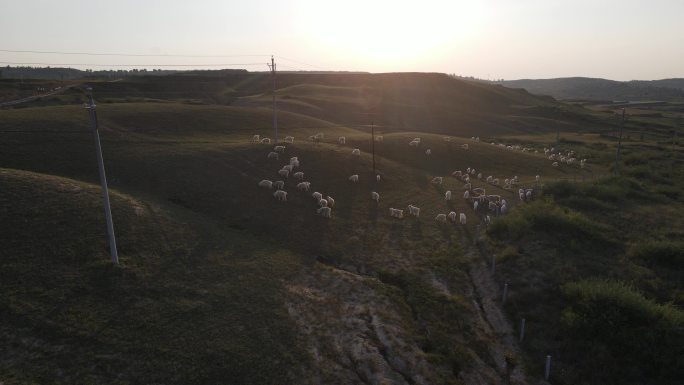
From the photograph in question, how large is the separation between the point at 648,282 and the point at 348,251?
676 inches

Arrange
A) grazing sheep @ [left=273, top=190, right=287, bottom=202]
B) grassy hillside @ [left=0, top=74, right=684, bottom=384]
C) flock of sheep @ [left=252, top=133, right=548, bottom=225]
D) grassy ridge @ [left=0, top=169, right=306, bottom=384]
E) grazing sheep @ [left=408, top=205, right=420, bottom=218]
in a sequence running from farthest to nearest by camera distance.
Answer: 1. grazing sheep @ [left=273, top=190, right=287, bottom=202]
2. grazing sheep @ [left=408, top=205, right=420, bottom=218]
3. flock of sheep @ [left=252, top=133, right=548, bottom=225]
4. grassy hillside @ [left=0, top=74, right=684, bottom=384]
5. grassy ridge @ [left=0, top=169, right=306, bottom=384]

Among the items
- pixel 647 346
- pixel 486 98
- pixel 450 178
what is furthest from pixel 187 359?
pixel 486 98

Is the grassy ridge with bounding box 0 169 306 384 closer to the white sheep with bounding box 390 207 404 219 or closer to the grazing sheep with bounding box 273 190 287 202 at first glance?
the grazing sheep with bounding box 273 190 287 202

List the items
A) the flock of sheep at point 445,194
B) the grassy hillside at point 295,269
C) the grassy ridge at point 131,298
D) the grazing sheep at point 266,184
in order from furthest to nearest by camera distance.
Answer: the grazing sheep at point 266,184, the flock of sheep at point 445,194, the grassy hillside at point 295,269, the grassy ridge at point 131,298

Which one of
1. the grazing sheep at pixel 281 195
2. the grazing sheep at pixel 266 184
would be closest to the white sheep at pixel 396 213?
the grazing sheep at pixel 281 195

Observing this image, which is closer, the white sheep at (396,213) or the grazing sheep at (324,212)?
the grazing sheep at (324,212)

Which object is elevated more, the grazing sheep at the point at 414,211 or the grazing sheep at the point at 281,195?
the grazing sheep at the point at 281,195

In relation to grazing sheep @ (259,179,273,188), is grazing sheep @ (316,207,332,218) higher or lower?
lower

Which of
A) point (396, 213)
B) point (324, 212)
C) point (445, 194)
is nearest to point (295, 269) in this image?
point (324, 212)

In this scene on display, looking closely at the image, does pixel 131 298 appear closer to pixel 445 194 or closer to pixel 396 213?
pixel 396 213

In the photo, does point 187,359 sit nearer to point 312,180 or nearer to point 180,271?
point 180,271

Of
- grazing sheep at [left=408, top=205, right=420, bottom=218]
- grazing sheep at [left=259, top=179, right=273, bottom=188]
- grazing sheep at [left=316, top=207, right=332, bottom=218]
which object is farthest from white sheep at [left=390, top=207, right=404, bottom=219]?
grazing sheep at [left=259, top=179, right=273, bottom=188]

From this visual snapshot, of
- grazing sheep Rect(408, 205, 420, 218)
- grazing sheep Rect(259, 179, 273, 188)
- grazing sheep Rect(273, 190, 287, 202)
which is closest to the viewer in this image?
grazing sheep Rect(408, 205, 420, 218)

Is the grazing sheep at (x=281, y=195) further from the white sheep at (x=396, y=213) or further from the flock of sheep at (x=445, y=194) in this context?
the white sheep at (x=396, y=213)
